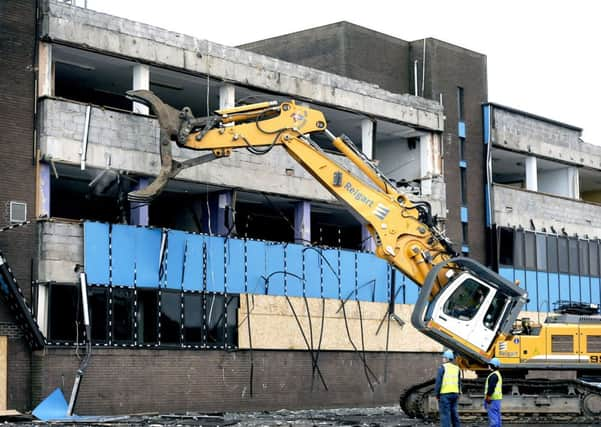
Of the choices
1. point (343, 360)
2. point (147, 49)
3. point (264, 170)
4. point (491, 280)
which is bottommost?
point (343, 360)

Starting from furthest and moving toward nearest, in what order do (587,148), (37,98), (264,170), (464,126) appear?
(587,148), (464,126), (264,170), (37,98)

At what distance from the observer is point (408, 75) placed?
155 ft

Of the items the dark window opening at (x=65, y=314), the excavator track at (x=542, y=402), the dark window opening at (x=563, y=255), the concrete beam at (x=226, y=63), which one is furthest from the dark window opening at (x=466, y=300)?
the dark window opening at (x=563, y=255)

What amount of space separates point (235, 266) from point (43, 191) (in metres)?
7.08

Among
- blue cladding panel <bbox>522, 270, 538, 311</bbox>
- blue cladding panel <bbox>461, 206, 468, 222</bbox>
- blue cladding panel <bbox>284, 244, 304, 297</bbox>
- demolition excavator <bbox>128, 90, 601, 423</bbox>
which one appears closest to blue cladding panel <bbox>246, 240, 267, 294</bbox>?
blue cladding panel <bbox>284, 244, 304, 297</bbox>

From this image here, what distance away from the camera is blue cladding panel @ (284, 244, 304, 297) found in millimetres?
38281

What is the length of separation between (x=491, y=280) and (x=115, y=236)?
10.6 meters

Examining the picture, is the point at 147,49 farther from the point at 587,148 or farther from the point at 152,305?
the point at 587,148

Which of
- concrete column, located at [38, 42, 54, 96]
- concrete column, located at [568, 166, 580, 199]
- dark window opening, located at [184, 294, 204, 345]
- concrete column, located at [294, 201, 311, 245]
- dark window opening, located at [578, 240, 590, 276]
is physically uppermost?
concrete column, located at [38, 42, 54, 96]

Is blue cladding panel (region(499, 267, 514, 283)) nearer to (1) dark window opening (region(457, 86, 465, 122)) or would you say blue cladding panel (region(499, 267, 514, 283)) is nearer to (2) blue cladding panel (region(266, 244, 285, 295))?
(1) dark window opening (region(457, 86, 465, 122))

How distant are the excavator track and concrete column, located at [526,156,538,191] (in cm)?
2045

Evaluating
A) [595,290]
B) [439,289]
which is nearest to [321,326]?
[439,289]

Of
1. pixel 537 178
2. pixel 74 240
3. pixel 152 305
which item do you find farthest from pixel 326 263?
pixel 537 178

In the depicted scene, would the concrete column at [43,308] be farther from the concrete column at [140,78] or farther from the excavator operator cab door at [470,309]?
the excavator operator cab door at [470,309]
